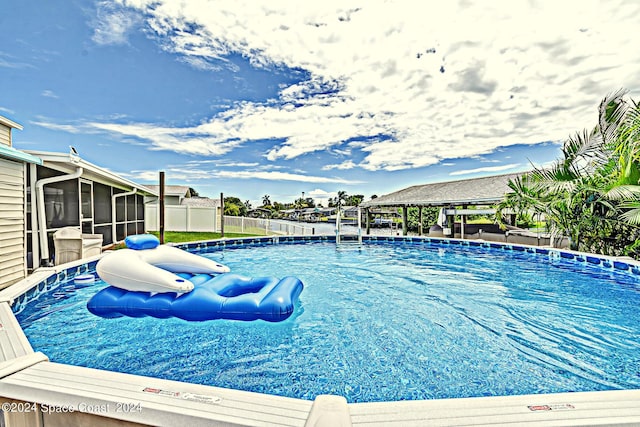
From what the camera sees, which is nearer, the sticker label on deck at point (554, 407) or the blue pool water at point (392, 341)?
the sticker label on deck at point (554, 407)

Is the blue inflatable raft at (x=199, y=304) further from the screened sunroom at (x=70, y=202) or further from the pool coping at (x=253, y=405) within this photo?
the screened sunroom at (x=70, y=202)

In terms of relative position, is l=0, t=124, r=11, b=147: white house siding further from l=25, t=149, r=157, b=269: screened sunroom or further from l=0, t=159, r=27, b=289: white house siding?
l=0, t=159, r=27, b=289: white house siding

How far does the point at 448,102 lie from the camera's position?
12.8 meters

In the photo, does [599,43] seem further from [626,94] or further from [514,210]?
[514,210]

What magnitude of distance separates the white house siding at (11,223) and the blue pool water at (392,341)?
57 cm

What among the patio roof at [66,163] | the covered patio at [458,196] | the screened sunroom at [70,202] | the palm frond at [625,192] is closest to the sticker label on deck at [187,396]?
the screened sunroom at [70,202]

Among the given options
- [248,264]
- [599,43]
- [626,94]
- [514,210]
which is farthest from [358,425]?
[599,43]

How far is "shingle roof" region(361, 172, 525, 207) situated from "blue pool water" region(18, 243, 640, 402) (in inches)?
254

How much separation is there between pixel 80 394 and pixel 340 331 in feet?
9.36

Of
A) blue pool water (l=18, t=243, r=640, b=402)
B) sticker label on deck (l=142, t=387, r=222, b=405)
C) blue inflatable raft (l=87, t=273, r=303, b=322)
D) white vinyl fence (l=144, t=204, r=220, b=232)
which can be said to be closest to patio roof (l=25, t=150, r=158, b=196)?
blue pool water (l=18, t=243, r=640, b=402)

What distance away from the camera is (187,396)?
5.01ft

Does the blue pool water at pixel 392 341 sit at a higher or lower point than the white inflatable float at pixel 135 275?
lower

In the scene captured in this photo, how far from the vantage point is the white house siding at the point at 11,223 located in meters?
4.55

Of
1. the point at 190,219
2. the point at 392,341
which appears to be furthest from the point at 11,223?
the point at 190,219
